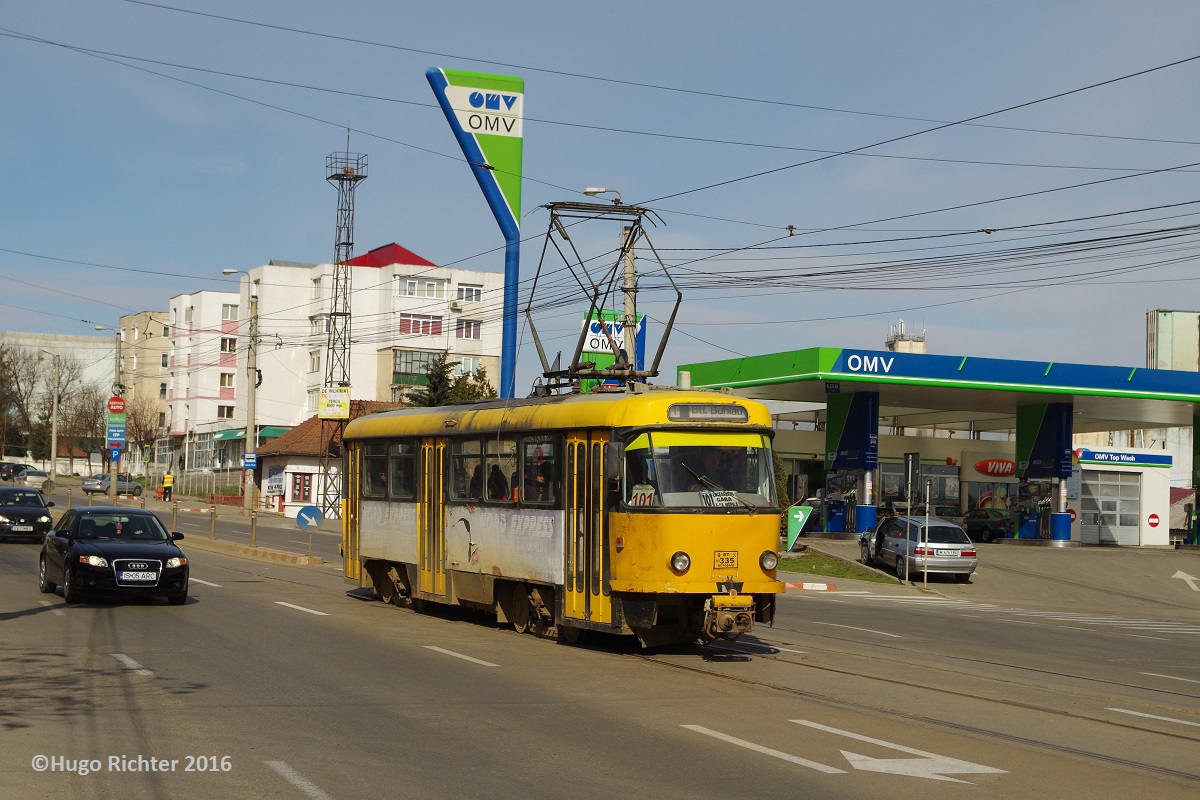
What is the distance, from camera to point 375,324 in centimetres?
9331

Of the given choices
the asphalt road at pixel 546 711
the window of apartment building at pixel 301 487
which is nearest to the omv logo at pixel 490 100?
the asphalt road at pixel 546 711

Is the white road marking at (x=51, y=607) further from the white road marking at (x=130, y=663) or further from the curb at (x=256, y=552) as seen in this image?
the curb at (x=256, y=552)

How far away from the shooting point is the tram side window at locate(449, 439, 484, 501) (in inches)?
720

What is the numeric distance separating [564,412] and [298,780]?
339 inches

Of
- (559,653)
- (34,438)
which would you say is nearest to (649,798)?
(559,653)

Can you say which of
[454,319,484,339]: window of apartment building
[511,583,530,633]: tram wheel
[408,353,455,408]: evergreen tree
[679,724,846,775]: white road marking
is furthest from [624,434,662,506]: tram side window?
[454,319,484,339]: window of apartment building

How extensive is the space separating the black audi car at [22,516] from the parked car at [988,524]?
3597 cm

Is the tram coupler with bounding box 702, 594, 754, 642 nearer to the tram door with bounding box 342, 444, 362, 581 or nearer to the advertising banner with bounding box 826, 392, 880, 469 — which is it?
the tram door with bounding box 342, 444, 362, 581

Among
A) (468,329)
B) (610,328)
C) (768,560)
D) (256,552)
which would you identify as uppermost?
(468,329)

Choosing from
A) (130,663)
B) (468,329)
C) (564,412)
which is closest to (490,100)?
(564,412)

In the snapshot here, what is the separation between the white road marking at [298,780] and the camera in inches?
297

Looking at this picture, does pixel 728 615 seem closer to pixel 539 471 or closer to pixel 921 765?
pixel 539 471

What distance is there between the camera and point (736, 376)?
48.1 meters

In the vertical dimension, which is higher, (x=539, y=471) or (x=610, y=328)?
(x=610, y=328)
